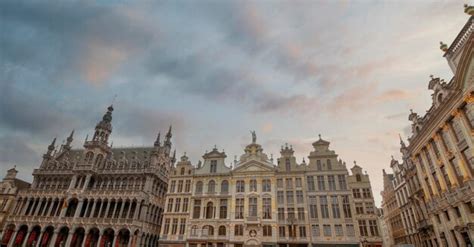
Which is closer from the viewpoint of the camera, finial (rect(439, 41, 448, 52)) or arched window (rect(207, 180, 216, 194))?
finial (rect(439, 41, 448, 52))

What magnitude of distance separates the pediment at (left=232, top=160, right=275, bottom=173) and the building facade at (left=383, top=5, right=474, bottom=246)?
883 inches

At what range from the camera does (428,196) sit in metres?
33.2

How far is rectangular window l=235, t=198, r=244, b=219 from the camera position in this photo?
4216 centimetres

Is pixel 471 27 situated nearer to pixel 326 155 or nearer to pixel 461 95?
pixel 461 95

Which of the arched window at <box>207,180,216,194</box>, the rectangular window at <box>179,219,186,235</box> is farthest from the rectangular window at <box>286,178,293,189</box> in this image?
the rectangular window at <box>179,219,186,235</box>

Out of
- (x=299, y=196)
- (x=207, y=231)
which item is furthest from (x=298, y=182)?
(x=207, y=231)

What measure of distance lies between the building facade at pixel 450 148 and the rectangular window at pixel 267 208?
2225 centimetres

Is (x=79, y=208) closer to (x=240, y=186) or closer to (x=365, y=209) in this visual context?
(x=240, y=186)

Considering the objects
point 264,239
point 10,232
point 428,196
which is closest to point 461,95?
point 428,196

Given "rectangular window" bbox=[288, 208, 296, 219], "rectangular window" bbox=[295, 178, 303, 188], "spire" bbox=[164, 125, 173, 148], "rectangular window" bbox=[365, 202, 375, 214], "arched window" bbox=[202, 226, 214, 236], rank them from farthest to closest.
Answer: "spire" bbox=[164, 125, 173, 148]
"rectangular window" bbox=[295, 178, 303, 188]
"arched window" bbox=[202, 226, 214, 236]
"rectangular window" bbox=[288, 208, 296, 219]
"rectangular window" bbox=[365, 202, 375, 214]

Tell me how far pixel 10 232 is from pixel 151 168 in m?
30.6

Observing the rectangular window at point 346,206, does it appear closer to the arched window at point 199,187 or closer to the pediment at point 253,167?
the pediment at point 253,167

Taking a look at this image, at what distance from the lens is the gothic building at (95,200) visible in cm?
4594

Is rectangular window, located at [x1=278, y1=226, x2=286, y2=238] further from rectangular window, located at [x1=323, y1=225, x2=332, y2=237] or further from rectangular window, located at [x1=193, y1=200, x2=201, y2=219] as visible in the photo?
rectangular window, located at [x1=193, y1=200, x2=201, y2=219]
